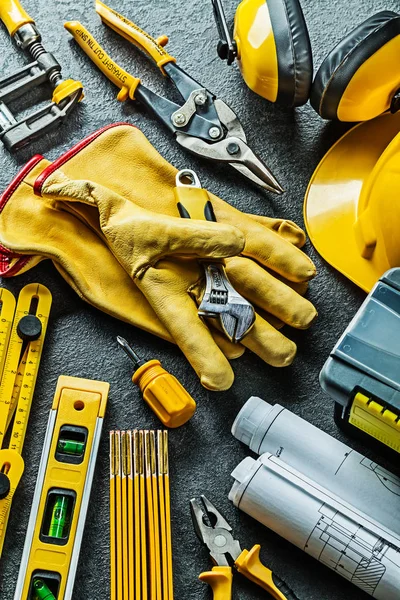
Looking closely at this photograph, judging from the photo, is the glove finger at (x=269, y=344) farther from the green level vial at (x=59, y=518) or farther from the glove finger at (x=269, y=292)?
the green level vial at (x=59, y=518)

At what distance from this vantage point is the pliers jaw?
1355 mm

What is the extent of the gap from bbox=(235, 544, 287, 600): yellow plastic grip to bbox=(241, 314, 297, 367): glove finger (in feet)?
0.97

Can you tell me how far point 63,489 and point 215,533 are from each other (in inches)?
9.7

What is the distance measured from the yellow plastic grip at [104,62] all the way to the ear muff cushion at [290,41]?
0.90 ft

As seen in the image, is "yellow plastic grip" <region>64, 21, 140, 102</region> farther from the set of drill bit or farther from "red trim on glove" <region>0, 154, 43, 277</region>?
the set of drill bit

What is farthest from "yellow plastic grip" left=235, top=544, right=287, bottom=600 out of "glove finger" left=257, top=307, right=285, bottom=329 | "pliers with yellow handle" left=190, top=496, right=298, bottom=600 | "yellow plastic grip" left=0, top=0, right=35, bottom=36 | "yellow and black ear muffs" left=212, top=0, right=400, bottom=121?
"yellow plastic grip" left=0, top=0, right=35, bottom=36

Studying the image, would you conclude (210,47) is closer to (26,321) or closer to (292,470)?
(26,321)

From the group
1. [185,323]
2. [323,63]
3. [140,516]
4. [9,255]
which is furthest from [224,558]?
[323,63]

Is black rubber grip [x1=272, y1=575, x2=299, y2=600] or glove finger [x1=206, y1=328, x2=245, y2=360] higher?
glove finger [x1=206, y1=328, x2=245, y2=360]

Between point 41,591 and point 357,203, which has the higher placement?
point 357,203

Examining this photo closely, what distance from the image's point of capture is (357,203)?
150 centimetres

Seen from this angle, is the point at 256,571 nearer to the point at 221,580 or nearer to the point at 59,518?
the point at 221,580

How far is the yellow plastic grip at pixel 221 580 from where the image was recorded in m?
1.32

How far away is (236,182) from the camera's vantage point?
157 cm
